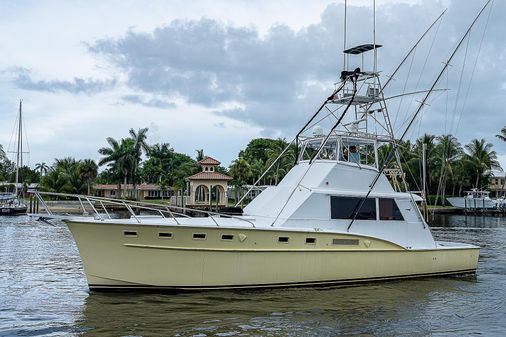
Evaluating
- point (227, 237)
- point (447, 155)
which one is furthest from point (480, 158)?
point (227, 237)

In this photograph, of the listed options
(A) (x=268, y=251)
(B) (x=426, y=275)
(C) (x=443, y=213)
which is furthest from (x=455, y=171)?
(A) (x=268, y=251)

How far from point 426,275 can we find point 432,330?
4.84m

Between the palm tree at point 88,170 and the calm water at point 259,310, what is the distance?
50.4 metres

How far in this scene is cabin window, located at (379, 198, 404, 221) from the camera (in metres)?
15.2

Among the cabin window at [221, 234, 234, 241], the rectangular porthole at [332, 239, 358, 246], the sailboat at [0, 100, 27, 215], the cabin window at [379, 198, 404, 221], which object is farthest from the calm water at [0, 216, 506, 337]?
the sailboat at [0, 100, 27, 215]

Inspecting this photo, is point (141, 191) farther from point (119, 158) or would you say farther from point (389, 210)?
point (389, 210)

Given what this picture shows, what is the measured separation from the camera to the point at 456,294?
14.5 metres

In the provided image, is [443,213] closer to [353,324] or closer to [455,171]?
[455,171]

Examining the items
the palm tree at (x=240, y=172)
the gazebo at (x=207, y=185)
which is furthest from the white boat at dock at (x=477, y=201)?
the gazebo at (x=207, y=185)

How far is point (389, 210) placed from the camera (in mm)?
15312

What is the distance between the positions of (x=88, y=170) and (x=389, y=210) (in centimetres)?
5505

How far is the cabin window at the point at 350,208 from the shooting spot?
14.5 metres

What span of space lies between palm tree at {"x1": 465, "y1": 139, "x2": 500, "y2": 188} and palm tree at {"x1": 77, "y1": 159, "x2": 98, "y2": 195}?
48.2 m

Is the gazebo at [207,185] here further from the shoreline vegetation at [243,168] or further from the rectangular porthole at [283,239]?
the rectangular porthole at [283,239]
